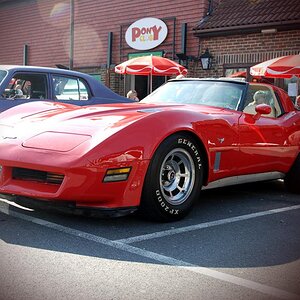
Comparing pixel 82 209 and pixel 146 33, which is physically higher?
pixel 146 33

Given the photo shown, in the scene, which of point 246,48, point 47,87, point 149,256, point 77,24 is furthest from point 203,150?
point 77,24

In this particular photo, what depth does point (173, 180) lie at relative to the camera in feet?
12.9

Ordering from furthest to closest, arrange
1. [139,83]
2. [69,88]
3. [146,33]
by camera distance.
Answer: [139,83] → [146,33] → [69,88]

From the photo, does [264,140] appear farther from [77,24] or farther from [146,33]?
[77,24]

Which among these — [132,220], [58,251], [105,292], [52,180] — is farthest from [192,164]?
[105,292]

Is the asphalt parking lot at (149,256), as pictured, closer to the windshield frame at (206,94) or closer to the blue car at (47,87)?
the windshield frame at (206,94)

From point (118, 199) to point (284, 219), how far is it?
1727 mm

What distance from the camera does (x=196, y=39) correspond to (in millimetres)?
13211

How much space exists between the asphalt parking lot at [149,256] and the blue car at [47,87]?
2.35 metres

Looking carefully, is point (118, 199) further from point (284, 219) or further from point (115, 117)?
point (284, 219)

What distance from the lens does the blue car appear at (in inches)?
247

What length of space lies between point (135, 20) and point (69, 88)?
8601 mm

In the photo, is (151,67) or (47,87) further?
(151,67)

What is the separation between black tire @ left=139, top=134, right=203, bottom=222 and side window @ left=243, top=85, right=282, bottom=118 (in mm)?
1178
